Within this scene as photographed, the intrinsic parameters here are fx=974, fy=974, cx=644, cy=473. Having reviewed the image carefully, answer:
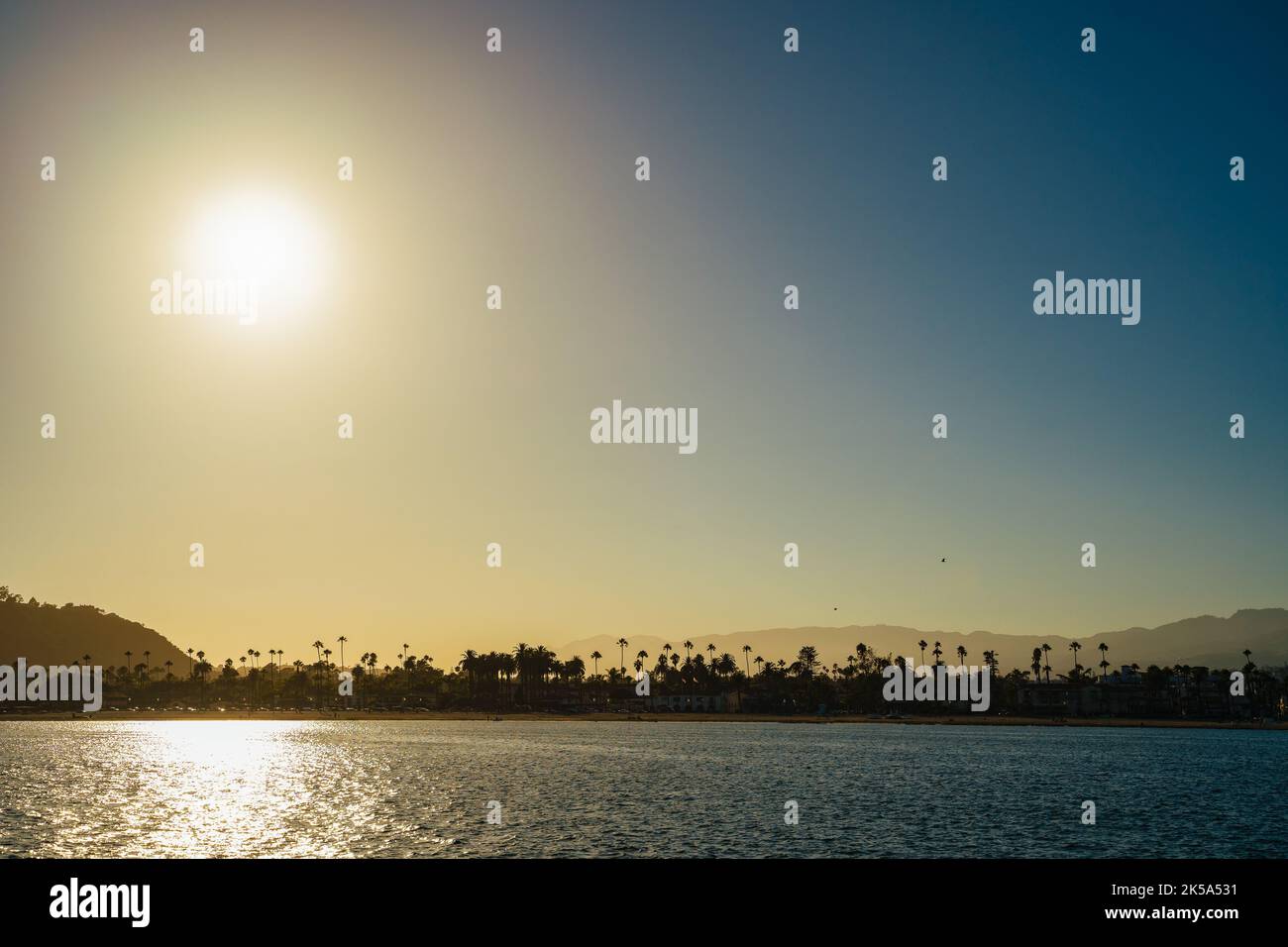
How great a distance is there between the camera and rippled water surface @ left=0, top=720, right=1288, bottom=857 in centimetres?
6059

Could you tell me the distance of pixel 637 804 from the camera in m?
80.3

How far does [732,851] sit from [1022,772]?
264ft

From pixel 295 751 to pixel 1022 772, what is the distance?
12001cm

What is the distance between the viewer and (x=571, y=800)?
83.6m

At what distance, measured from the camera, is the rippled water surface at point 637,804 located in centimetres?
6059
